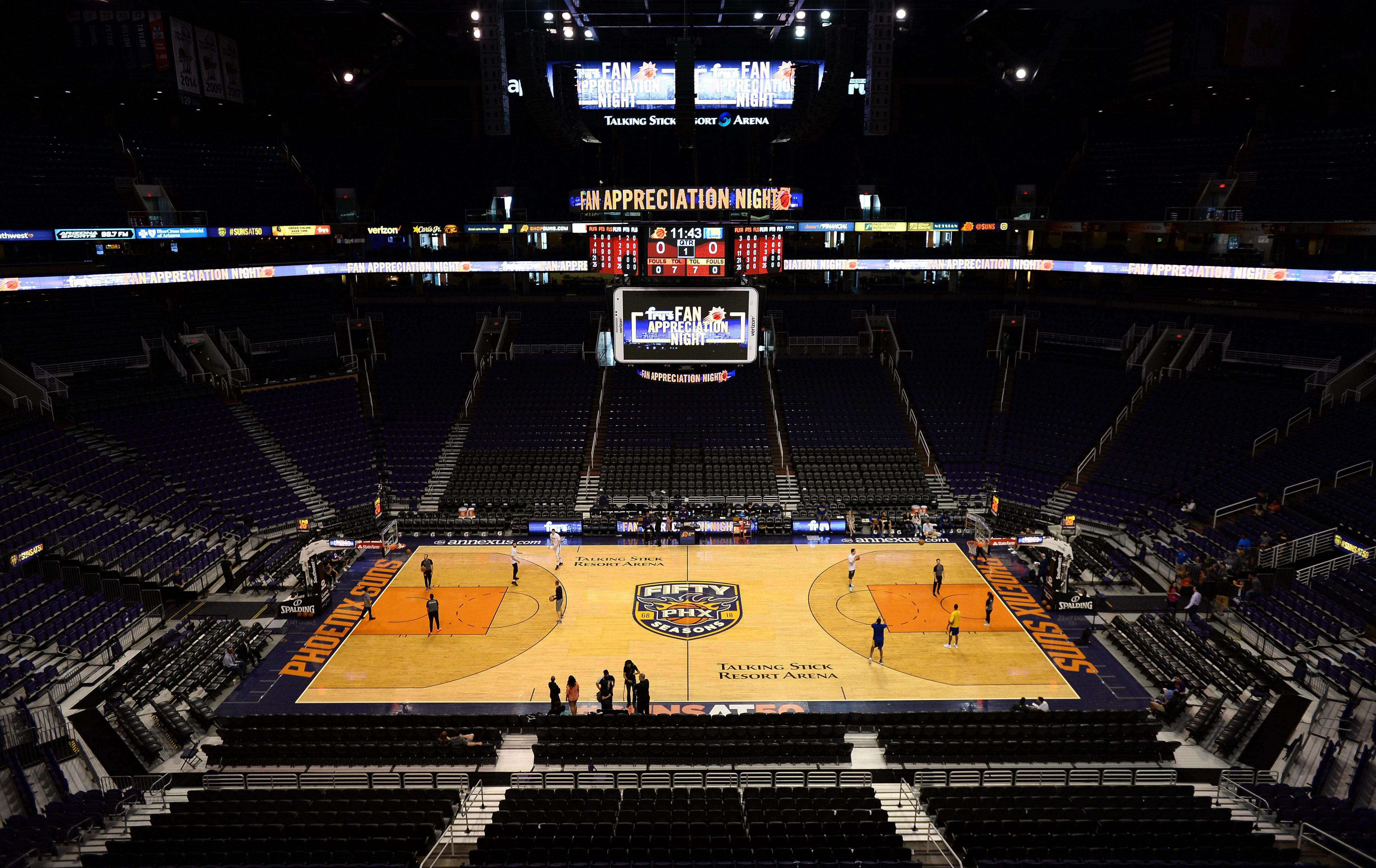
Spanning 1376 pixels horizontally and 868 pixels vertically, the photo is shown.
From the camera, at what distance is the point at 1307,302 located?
32781mm

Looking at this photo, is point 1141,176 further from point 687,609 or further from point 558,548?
point 558,548

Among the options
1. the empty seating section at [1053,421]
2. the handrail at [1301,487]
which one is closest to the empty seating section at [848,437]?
the empty seating section at [1053,421]

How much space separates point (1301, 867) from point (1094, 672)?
385 inches

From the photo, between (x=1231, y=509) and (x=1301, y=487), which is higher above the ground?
(x=1301, y=487)

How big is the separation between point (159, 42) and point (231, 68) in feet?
14.1

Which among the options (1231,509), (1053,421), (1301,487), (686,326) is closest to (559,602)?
(686,326)

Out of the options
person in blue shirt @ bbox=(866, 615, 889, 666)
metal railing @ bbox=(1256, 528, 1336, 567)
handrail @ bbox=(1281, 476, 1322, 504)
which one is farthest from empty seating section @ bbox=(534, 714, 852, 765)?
handrail @ bbox=(1281, 476, 1322, 504)

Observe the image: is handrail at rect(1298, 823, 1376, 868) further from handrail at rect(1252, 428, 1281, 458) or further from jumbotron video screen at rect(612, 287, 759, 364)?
handrail at rect(1252, 428, 1281, 458)

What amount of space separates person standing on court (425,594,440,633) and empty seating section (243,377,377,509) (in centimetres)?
1057

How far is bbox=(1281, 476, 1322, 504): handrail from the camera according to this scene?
25.3 meters

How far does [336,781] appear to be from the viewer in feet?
47.6

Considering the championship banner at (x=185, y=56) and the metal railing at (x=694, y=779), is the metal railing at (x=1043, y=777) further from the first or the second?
the championship banner at (x=185, y=56)

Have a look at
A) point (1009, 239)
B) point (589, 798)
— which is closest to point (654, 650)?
point (589, 798)

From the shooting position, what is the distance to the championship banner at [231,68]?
3647 cm
